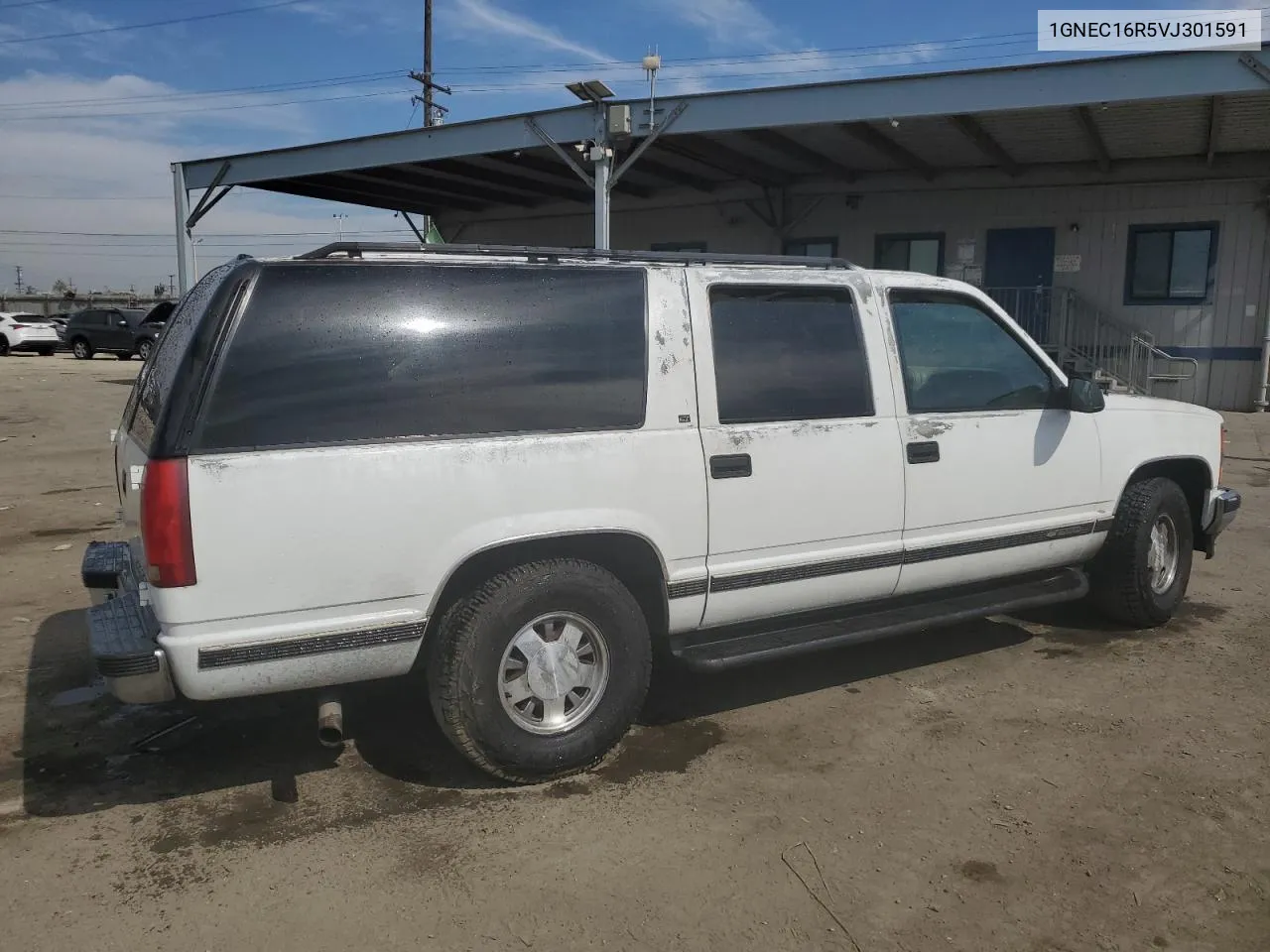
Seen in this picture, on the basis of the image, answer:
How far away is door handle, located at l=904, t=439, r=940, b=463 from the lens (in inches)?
171

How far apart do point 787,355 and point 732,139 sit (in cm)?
1231

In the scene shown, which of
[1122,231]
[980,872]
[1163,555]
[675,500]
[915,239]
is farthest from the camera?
[915,239]

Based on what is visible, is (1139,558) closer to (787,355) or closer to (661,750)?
(787,355)

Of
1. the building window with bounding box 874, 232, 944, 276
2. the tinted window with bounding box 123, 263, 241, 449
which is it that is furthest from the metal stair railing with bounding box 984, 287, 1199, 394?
the tinted window with bounding box 123, 263, 241, 449

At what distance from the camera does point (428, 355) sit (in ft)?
11.2

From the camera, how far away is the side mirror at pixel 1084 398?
4.83 metres

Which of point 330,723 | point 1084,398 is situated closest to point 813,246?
point 1084,398

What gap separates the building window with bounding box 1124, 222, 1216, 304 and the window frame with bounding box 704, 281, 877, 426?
535 inches

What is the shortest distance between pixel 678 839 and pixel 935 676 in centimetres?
200

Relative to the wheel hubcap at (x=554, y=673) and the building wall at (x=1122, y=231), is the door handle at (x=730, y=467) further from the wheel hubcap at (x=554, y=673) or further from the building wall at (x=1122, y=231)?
the building wall at (x=1122, y=231)

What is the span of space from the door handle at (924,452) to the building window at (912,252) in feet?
45.6

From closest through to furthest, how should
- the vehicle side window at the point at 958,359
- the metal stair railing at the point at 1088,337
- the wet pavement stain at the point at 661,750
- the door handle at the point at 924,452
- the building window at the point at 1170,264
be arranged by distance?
1. the wet pavement stain at the point at 661,750
2. the door handle at the point at 924,452
3. the vehicle side window at the point at 958,359
4. the building window at the point at 1170,264
5. the metal stair railing at the point at 1088,337

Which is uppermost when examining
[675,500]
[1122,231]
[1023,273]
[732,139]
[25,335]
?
[732,139]

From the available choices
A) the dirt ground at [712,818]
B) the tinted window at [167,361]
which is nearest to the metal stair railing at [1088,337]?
the dirt ground at [712,818]
